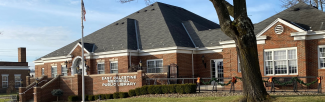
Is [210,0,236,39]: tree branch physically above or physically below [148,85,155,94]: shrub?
above

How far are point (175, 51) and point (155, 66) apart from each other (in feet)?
9.01

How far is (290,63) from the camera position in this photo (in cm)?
2128

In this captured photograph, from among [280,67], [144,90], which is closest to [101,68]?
[144,90]

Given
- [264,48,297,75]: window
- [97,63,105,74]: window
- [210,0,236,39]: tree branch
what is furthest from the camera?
[97,63,105,74]: window

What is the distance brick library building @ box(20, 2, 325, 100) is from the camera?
21078 mm

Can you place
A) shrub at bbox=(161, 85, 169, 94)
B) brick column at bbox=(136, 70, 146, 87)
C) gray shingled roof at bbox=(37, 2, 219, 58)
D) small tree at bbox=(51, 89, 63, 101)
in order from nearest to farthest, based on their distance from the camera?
shrub at bbox=(161, 85, 169, 94) → brick column at bbox=(136, 70, 146, 87) → small tree at bbox=(51, 89, 63, 101) → gray shingled roof at bbox=(37, 2, 219, 58)

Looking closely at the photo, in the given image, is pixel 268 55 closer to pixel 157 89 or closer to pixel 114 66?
pixel 157 89

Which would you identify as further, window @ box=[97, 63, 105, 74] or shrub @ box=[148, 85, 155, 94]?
window @ box=[97, 63, 105, 74]

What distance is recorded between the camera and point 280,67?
854 inches

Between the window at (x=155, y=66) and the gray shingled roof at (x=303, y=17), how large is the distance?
8.87 m

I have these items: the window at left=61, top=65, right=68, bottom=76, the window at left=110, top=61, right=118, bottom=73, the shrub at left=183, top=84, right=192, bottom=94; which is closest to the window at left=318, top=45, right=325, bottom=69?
the shrub at left=183, top=84, right=192, bottom=94

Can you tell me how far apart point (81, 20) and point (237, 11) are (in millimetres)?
13613

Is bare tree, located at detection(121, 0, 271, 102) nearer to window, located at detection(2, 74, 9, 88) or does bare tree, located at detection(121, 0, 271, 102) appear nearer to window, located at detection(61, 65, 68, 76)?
window, located at detection(61, 65, 68, 76)

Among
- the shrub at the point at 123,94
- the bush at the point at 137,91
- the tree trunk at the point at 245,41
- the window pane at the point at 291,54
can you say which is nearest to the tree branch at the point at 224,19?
the tree trunk at the point at 245,41
